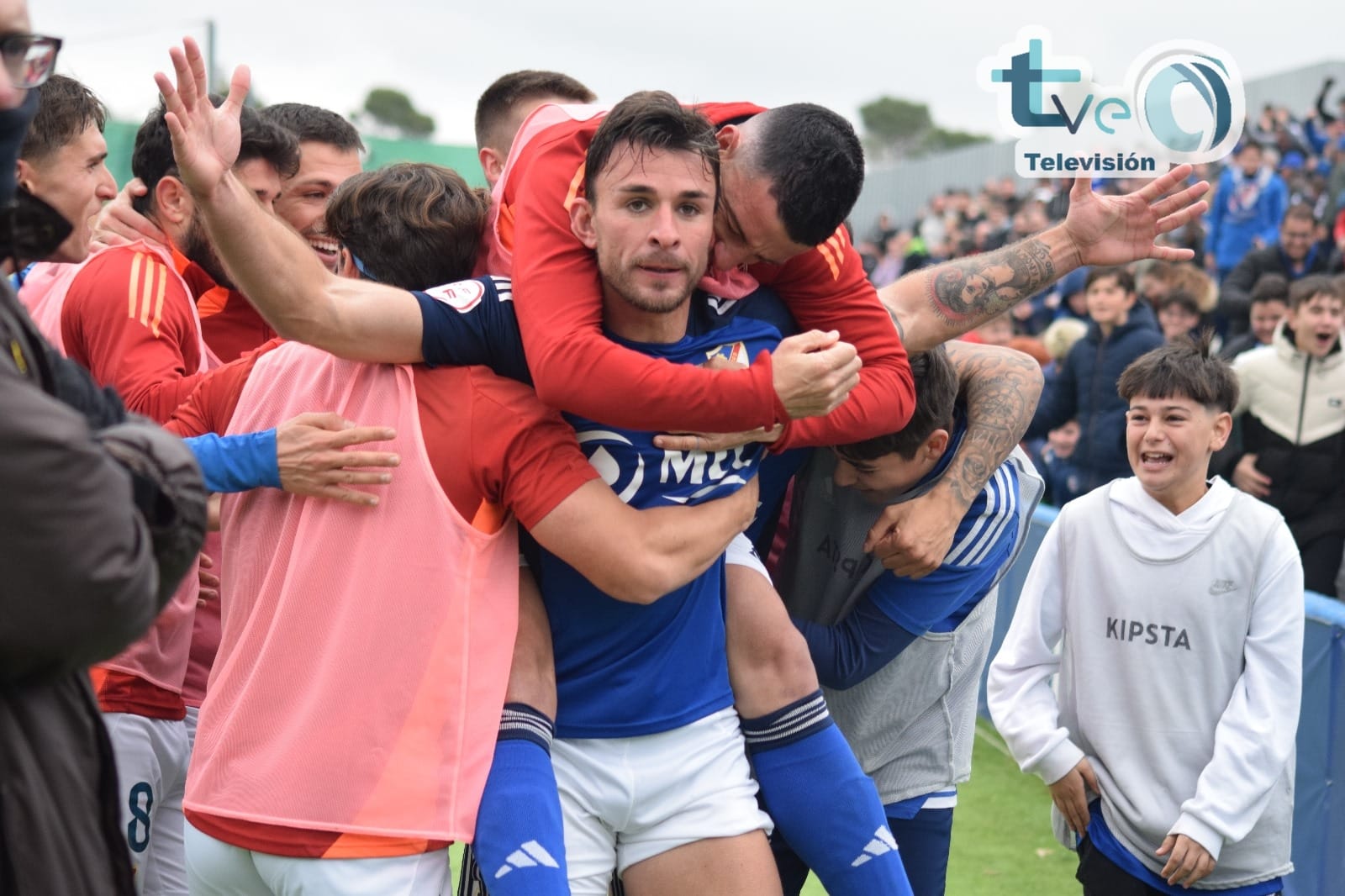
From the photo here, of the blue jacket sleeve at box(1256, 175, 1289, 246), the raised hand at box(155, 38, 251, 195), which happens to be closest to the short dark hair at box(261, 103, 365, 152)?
the raised hand at box(155, 38, 251, 195)

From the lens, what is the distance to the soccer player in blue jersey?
11.4ft

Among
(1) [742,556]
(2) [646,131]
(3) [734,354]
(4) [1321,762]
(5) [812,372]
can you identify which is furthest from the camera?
(4) [1321,762]

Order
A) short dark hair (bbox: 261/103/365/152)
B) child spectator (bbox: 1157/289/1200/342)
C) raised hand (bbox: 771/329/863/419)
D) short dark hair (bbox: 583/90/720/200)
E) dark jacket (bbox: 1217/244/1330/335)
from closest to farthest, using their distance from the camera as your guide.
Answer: raised hand (bbox: 771/329/863/419) → short dark hair (bbox: 583/90/720/200) → short dark hair (bbox: 261/103/365/152) → child spectator (bbox: 1157/289/1200/342) → dark jacket (bbox: 1217/244/1330/335)

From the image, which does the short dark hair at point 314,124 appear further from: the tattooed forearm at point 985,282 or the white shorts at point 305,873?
the white shorts at point 305,873

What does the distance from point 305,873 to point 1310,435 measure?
685cm

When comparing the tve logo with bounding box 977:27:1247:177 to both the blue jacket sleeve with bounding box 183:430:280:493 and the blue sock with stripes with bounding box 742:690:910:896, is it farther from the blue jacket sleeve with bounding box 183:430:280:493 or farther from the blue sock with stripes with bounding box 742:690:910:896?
the blue jacket sleeve with bounding box 183:430:280:493

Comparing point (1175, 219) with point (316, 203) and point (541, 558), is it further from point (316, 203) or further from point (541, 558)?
point (316, 203)

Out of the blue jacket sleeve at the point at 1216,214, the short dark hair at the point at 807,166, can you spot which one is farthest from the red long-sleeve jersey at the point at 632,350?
the blue jacket sleeve at the point at 1216,214

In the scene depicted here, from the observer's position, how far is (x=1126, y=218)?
3.42 m

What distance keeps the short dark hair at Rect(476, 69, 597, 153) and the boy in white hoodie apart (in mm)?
2297

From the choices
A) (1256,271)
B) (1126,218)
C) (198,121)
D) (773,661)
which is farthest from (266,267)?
(1256,271)

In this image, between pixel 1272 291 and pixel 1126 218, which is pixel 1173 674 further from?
pixel 1272 291

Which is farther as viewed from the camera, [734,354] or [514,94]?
[514,94]

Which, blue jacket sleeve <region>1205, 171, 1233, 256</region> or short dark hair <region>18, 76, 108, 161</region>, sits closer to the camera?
short dark hair <region>18, 76, 108, 161</region>
